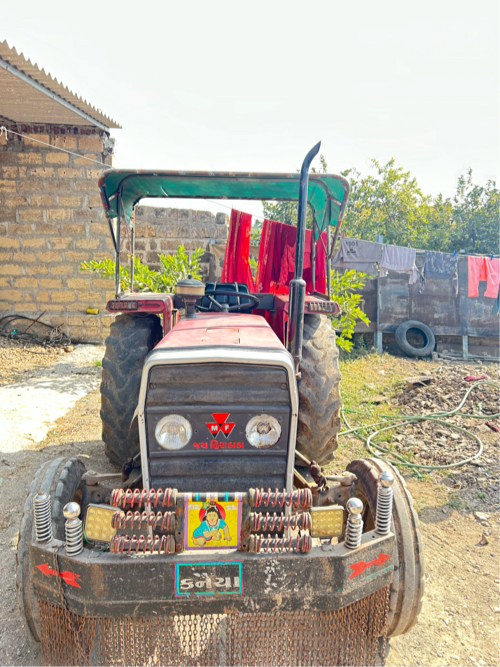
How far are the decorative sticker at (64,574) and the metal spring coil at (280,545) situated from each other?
27.0 inches

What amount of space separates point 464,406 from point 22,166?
8179 mm

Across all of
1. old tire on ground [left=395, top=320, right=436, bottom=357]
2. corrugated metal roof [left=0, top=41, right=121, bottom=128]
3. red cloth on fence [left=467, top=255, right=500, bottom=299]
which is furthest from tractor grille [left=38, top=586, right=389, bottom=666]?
red cloth on fence [left=467, top=255, right=500, bottom=299]

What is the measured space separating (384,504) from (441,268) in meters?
9.98

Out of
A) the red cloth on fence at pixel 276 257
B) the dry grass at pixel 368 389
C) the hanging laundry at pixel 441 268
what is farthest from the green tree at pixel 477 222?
the red cloth on fence at pixel 276 257

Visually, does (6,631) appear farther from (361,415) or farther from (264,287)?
(264,287)

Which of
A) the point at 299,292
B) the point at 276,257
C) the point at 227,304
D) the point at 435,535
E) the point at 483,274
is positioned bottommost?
the point at 435,535

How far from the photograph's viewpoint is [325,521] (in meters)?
1.96

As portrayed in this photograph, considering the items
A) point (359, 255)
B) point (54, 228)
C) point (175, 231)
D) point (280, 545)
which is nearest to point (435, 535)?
point (280, 545)

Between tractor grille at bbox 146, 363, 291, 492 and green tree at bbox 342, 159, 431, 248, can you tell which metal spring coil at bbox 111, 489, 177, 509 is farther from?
green tree at bbox 342, 159, 431, 248

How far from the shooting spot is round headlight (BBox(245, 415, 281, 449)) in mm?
2264

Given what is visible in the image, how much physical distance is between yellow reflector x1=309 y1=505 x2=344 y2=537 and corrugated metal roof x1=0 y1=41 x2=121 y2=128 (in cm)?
603

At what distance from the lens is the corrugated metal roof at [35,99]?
575 centimetres

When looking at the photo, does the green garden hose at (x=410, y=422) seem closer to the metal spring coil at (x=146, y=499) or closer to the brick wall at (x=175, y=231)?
the metal spring coil at (x=146, y=499)

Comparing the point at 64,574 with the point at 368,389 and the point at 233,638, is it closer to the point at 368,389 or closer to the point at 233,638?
the point at 233,638
